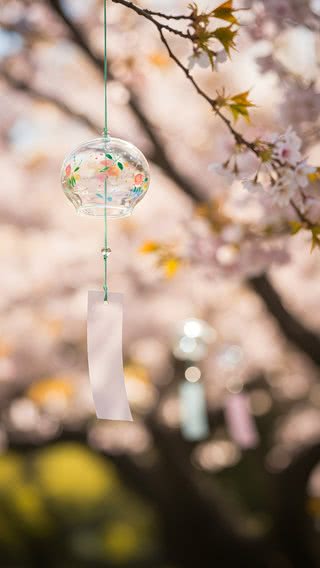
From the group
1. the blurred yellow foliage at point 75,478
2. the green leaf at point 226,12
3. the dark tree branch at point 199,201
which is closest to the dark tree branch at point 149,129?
the dark tree branch at point 199,201

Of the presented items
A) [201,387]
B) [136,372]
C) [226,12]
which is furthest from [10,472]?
[226,12]

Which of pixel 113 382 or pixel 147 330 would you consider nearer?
pixel 113 382

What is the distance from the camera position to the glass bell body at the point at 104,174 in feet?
4.79

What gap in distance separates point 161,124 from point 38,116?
720mm

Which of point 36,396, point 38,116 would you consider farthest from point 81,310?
point 38,116

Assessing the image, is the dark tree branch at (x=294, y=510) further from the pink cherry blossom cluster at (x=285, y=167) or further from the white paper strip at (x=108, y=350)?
the white paper strip at (x=108, y=350)

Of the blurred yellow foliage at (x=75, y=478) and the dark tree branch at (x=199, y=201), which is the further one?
the blurred yellow foliage at (x=75, y=478)

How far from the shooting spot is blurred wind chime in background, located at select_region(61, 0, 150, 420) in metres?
1.37

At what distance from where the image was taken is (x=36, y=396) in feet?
18.1

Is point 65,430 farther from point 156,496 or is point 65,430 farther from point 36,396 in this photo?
point 156,496

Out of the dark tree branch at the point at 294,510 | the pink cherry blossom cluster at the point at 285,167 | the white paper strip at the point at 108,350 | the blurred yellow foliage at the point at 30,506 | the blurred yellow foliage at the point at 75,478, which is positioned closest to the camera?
the white paper strip at the point at 108,350

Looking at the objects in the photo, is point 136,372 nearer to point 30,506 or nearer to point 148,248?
point 30,506

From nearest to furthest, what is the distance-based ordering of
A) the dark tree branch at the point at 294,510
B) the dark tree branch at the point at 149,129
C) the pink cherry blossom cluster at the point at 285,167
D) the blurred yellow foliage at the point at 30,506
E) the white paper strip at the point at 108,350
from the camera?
the white paper strip at the point at 108,350 < the pink cherry blossom cluster at the point at 285,167 < the dark tree branch at the point at 149,129 < the dark tree branch at the point at 294,510 < the blurred yellow foliage at the point at 30,506

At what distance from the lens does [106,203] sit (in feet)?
4.89
